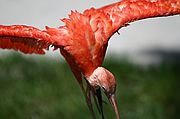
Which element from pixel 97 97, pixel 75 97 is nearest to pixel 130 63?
pixel 75 97

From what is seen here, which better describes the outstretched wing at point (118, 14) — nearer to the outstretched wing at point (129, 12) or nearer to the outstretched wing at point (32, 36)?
the outstretched wing at point (129, 12)

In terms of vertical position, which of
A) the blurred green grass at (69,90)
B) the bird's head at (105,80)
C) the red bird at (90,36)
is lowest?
→ the blurred green grass at (69,90)

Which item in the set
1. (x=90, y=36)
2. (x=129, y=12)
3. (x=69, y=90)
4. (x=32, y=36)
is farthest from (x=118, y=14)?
(x=69, y=90)

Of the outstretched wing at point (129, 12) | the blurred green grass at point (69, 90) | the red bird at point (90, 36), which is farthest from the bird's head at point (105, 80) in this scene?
the blurred green grass at point (69, 90)

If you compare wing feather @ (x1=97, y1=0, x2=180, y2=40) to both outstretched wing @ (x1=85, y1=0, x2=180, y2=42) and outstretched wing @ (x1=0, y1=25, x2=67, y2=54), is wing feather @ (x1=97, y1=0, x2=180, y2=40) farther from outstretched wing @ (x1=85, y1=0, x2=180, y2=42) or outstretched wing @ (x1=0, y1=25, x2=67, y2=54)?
outstretched wing @ (x1=0, y1=25, x2=67, y2=54)

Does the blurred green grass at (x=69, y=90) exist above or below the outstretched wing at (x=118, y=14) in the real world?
below

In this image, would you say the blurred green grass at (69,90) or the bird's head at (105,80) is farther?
the blurred green grass at (69,90)
